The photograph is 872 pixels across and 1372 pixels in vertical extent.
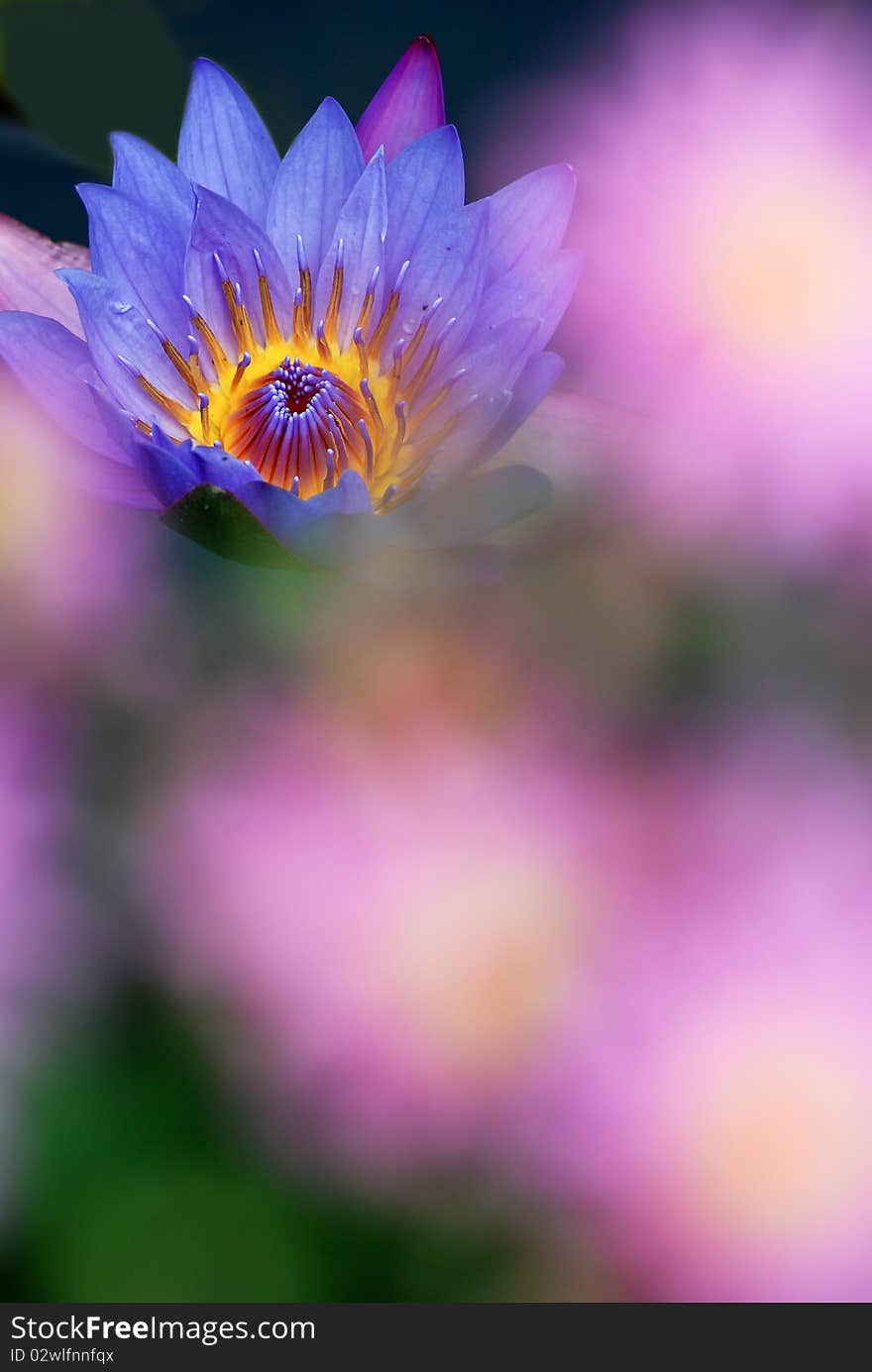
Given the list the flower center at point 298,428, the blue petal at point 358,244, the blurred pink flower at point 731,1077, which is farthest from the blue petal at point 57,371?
the blurred pink flower at point 731,1077

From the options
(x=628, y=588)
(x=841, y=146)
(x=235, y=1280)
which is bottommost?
(x=235, y=1280)

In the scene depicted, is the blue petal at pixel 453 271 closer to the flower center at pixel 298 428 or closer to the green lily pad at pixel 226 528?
the flower center at pixel 298 428

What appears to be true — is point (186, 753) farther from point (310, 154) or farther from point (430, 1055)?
point (310, 154)

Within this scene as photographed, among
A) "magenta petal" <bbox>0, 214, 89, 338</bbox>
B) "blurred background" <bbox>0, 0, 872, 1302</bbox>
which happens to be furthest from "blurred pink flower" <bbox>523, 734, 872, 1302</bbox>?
"magenta petal" <bbox>0, 214, 89, 338</bbox>

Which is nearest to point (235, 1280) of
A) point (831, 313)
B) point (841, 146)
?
point (831, 313)

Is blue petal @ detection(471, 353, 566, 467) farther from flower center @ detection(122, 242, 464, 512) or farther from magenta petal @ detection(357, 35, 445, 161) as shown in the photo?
magenta petal @ detection(357, 35, 445, 161)

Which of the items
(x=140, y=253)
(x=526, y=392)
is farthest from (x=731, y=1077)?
(x=140, y=253)
